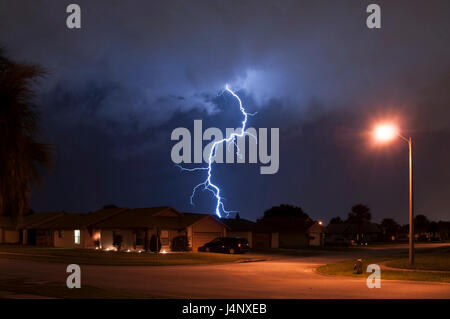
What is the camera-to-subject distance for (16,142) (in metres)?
13.8

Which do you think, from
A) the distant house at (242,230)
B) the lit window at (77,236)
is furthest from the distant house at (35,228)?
the distant house at (242,230)

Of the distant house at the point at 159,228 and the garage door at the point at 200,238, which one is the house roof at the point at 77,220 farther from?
the garage door at the point at 200,238

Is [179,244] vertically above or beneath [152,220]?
beneath

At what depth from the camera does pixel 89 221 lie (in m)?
59.8

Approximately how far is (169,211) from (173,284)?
1394 inches

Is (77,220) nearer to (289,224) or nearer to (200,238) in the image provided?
(200,238)

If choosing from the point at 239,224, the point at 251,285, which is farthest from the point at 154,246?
the point at 251,285

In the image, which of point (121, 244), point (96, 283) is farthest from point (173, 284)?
point (121, 244)

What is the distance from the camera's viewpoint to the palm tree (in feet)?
45.1

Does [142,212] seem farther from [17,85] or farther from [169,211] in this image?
[17,85]

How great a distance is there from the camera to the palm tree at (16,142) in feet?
45.1

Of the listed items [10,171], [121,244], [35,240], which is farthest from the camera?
[35,240]

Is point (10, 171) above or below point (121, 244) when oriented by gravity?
above
